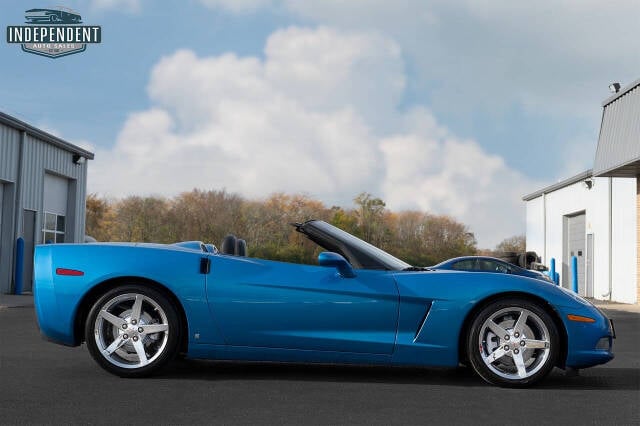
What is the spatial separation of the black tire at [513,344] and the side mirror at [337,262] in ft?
3.25

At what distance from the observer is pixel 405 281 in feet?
19.3

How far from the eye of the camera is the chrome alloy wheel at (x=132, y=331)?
5914 millimetres

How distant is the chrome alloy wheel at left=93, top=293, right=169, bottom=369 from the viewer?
19.4 feet

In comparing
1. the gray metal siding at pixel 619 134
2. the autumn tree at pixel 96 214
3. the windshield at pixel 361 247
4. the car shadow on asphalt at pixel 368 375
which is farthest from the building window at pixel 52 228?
the autumn tree at pixel 96 214

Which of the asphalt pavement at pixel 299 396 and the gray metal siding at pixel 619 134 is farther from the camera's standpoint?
the gray metal siding at pixel 619 134

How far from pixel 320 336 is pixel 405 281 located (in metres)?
0.76

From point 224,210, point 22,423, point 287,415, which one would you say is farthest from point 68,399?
point 224,210

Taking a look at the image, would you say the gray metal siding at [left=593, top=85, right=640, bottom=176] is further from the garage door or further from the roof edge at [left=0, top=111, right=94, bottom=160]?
the roof edge at [left=0, top=111, right=94, bottom=160]

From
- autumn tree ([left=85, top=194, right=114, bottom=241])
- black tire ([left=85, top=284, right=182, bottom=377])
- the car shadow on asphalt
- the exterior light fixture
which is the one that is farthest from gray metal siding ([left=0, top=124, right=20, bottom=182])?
autumn tree ([left=85, top=194, right=114, bottom=241])

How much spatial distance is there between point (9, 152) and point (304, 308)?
19870mm

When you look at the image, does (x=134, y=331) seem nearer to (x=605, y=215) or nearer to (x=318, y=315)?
(x=318, y=315)

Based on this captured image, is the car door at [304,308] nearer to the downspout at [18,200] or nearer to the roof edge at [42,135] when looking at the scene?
the roof edge at [42,135]

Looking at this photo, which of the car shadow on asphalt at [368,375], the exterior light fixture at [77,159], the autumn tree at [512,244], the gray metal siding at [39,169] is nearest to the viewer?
the car shadow on asphalt at [368,375]

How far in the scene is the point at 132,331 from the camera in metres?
5.92
